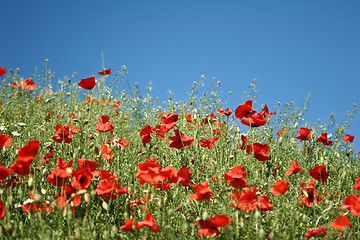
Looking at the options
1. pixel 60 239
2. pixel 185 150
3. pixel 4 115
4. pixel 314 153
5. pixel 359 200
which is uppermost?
pixel 4 115

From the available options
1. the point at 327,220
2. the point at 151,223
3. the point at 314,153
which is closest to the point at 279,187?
the point at 327,220

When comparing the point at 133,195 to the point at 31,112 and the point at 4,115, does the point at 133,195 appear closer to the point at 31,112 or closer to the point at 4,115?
the point at 4,115

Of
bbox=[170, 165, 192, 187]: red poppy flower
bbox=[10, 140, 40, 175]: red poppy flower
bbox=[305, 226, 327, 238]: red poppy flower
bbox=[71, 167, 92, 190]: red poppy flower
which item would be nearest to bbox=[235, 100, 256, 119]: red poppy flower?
bbox=[170, 165, 192, 187]: red poppy flower

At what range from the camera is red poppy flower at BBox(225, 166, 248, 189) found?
5.91 feet

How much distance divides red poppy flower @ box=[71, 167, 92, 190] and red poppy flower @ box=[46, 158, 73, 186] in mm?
46

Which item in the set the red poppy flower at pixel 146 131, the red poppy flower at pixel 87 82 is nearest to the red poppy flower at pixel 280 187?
the red poppy flower at pixel 146 131

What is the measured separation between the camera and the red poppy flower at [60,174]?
1.83 m

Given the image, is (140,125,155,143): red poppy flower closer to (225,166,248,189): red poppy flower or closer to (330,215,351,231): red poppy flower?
(225,166,248,189): red poppy flower

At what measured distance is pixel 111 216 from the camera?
2189 millimetres

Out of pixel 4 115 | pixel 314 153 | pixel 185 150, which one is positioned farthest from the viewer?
pixel 4 115

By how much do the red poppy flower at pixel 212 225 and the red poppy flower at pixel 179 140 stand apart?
2.50ft

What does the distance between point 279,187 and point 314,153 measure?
1854mm

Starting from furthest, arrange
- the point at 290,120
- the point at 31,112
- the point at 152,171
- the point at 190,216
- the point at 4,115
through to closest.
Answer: the point at 31,112 → the point at 4,115 → the point at 290,120 → the point at 190,216 → the point at 152,171

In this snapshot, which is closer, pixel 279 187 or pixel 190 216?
pixel 279 187
